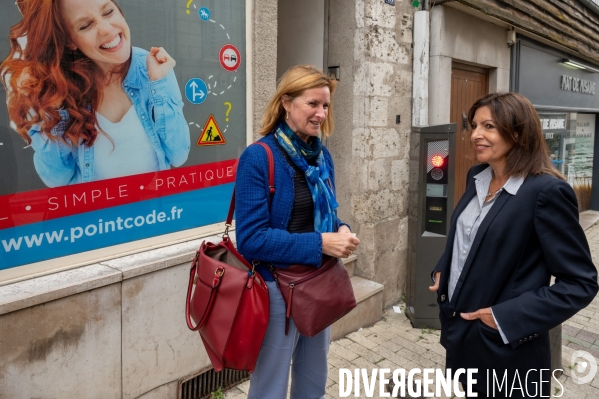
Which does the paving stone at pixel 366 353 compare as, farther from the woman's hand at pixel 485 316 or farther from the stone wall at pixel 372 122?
the woman's hand at pixel 485 316

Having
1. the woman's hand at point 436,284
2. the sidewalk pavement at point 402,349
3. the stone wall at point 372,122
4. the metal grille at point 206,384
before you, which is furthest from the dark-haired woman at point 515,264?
the stone wall at point 372,122

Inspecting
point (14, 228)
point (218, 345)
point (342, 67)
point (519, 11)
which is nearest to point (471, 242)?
point (218, 345)

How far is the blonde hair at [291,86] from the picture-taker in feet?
6.96

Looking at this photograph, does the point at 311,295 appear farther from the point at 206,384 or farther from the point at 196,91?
the point at 196,91

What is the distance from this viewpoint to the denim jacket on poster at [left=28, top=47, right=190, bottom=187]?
2.69 meters

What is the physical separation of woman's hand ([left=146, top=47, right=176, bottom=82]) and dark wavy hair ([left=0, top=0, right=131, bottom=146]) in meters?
0.38

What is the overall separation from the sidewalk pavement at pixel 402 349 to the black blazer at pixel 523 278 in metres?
1.73

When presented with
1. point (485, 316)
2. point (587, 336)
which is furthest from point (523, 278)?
point (587, 336)

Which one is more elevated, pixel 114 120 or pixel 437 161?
pixel 114 120

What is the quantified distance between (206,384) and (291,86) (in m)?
2.28

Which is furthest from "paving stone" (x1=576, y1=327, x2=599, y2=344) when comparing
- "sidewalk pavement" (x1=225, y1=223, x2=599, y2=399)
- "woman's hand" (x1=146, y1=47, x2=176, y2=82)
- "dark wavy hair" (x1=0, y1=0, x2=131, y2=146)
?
"dark wavy hair" (x1=0, y1=0, x2=131, y2=146)

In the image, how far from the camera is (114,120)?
3.00 meters

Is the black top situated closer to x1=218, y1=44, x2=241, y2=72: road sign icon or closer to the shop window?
x1=218, y1=44, x2=241, y2=72: road sign icon

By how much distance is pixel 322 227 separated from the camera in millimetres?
2180
